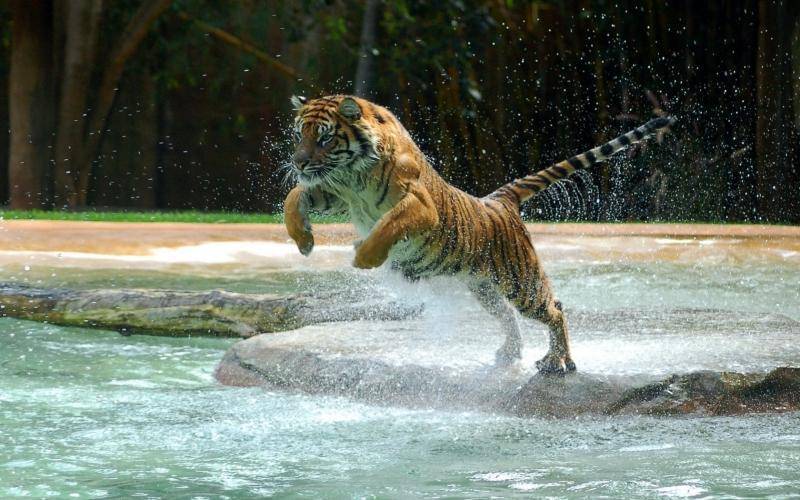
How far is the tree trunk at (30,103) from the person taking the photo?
13188 mm

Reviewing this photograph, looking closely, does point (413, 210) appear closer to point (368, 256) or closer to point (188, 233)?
point (368, 256)

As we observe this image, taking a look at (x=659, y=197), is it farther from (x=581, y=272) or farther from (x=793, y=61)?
(x=581, y=272)

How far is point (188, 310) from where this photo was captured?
6.55 metres

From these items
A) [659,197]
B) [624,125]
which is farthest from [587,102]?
[659,197]

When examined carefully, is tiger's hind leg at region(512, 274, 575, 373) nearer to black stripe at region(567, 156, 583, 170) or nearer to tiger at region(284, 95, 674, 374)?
tiger at region(284, 95, 674, 374)

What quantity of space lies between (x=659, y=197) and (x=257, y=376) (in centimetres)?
949

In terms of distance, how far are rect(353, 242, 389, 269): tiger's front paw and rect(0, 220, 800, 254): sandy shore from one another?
4.48 m

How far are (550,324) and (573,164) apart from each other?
71 cm

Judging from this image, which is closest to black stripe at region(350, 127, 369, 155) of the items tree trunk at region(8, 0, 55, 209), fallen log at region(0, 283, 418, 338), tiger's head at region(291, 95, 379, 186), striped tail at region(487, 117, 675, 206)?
tiger's head at region(291, 95, 379, 186)

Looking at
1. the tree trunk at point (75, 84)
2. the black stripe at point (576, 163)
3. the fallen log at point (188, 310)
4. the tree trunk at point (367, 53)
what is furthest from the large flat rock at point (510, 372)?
the tree trunk at point (75, 84)

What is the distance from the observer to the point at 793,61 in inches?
543

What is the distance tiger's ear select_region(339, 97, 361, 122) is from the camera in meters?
4.53

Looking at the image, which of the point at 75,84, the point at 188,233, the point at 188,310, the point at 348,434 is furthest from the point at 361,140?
the point at 75,84

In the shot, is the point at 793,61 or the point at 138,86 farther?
the point at 138,86
